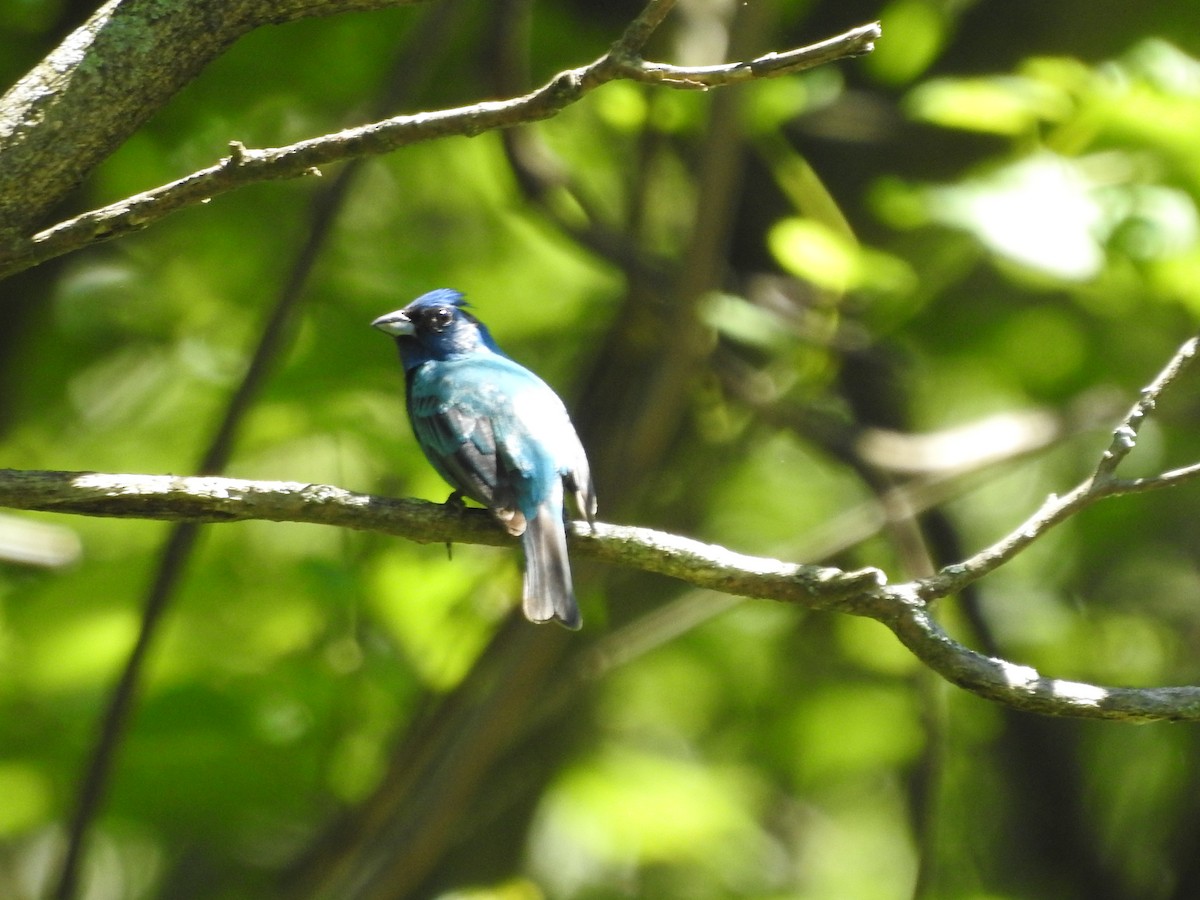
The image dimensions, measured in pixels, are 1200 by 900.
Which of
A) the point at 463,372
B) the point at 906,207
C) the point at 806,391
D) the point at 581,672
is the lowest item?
the point at 581,672

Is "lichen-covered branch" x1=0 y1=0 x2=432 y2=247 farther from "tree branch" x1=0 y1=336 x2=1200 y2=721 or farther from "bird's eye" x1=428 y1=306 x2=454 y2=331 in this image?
"bird's eye" x1=428 y1=306 x2=454 y2=331

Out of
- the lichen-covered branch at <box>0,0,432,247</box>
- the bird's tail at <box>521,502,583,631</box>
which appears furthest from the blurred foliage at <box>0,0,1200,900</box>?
the lichen-covered branch at <box>0,0,432,247</box>

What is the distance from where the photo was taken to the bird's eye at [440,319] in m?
5.74

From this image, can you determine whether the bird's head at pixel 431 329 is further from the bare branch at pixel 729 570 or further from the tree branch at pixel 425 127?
the tree branch at pixel 425 127

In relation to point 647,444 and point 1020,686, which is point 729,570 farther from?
point 647,444

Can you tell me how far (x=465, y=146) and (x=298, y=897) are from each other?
12.4ft

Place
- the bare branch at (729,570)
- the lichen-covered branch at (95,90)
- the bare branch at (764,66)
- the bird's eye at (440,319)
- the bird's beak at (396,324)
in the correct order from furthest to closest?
the bird's eye at (440,319), the bird's beak at (396,324), the bare branch at (729,570), the lichen-covered branch at (95,90), the bare branch at (764,66)

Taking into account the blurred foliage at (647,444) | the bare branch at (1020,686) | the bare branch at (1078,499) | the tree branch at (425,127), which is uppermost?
the tree branch at (425,127)

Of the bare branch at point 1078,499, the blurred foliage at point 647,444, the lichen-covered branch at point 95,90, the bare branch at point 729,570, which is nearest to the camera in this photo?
the lichen-covered branch at point 95,90

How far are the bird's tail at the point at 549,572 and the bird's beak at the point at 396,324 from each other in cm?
184

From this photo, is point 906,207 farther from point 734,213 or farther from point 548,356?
point 548,356

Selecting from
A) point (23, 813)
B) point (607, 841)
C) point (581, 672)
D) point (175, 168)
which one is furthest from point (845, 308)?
point (23, 813)

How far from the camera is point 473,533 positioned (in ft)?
10.6

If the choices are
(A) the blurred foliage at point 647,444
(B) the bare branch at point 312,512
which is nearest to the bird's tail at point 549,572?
(A) the blurred foliage at point 647,444
